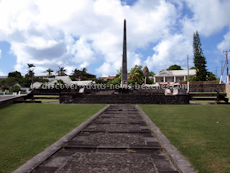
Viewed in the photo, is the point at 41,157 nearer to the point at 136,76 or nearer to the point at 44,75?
the point at 136,76

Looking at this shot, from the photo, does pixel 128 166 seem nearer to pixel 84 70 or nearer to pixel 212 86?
pixel 212 86

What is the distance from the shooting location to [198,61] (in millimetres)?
51781

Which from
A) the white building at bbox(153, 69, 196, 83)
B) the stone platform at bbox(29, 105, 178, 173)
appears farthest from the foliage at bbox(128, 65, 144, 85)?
the stone platform at bbox(29, 105, 178, 173)

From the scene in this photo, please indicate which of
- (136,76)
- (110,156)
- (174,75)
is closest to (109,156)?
(110,156)

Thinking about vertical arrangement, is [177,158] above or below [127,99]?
below

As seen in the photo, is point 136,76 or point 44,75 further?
point 44,75

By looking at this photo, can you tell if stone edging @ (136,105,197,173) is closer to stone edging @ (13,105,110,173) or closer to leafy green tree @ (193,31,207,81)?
stone edging @ (13,105,110,173)

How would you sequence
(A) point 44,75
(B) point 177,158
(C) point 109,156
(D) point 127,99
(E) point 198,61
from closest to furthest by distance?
(B) point 177,158
(C) point 109,156
(D) point 127,99
(E) point 198,61
(A) point 44,75

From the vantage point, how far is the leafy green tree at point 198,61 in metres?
50.4

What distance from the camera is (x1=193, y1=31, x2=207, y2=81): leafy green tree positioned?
50.4m

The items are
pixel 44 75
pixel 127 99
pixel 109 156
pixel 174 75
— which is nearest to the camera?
pixel 109 156

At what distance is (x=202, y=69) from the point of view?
50594mm

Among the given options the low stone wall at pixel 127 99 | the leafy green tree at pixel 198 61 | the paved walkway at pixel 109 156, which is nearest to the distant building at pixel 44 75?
the leafy green tree at pixel 198 61

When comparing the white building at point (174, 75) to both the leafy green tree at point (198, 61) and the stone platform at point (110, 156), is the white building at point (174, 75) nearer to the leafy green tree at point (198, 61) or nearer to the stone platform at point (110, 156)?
the leafy green tree at point (198, 61)
